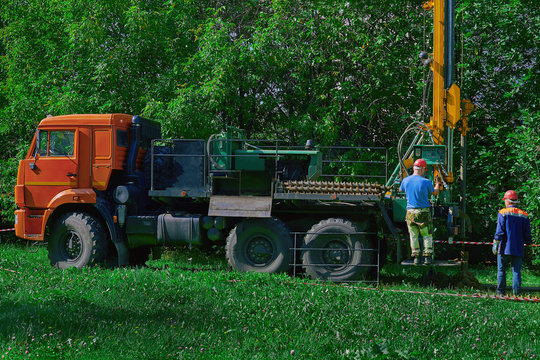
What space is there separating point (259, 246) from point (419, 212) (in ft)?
9.90

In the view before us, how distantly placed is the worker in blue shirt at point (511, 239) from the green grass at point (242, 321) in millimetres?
987

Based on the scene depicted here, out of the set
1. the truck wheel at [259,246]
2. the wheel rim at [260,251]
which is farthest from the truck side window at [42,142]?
the wheel rim at [260,251]

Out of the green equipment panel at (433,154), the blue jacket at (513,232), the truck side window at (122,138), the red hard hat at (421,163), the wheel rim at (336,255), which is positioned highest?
the truck side window at (122,138)

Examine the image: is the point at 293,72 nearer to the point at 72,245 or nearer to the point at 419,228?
the point at 419,228

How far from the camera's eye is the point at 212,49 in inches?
567

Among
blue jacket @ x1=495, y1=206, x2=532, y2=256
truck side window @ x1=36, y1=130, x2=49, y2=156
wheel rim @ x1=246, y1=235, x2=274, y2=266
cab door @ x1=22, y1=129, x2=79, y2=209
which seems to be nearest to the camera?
blue jacket @ x1=495, y1=206, x2=532, y2=256

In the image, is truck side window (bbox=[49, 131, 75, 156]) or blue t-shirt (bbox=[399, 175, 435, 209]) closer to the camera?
blue t-shirt (bbox=[399, 175, 435, 209])

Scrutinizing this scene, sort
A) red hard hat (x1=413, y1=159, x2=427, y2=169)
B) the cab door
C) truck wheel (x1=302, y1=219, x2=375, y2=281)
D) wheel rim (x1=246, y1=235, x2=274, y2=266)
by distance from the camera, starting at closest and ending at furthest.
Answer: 1. red hard hat (x1=413, y1=159, x2=427, y2=169)
2. truck wheel (x1=302, y1=219, x2=375, y2=281)
3. wheel rim (x1=246, y1=235, x2=274, y2=266)
4. the cab door

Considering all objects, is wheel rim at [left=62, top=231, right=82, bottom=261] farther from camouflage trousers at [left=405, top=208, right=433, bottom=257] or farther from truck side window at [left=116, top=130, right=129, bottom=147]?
camouflage trousers at [left=405, top=208, right=433, bottom=257]

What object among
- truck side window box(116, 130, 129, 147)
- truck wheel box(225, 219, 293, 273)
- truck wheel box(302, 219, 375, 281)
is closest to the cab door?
truck side window box(116, 130, 129, 147)

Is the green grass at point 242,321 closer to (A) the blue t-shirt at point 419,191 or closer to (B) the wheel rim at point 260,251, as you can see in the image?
(B) the wheel rim at point 260,251

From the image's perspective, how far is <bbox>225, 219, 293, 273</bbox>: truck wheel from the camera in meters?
11.2

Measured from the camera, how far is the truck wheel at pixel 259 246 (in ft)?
36.8

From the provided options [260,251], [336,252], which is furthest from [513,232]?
[260,251]
